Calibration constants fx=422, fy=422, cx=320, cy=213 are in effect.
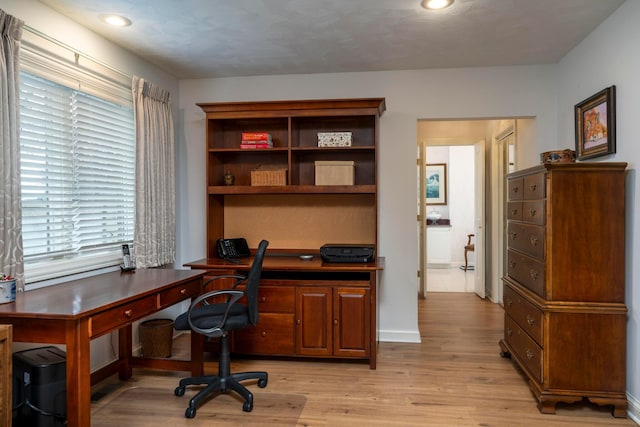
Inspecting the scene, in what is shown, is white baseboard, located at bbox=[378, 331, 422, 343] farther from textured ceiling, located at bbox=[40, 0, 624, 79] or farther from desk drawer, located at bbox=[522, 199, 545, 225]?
textured ceiling, located at bbox=[40, 0, 624, 79]

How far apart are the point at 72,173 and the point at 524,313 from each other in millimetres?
3228

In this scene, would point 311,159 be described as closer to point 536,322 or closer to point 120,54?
point 120,54

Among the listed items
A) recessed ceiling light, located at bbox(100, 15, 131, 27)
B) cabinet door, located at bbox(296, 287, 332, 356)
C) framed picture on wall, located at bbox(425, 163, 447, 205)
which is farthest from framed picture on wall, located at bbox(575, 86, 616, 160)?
framed picture on wall, located at bbox(425, 163, 447, 205)

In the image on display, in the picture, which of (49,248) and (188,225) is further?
(188,225)

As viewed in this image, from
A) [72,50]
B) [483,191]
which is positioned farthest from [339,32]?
[483,191]

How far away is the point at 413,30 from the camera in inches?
117

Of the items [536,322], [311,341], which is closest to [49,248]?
[311,341]

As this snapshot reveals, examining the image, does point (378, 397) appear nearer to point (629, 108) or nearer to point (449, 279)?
point (629, 108)

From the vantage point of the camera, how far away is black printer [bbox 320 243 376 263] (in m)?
3.42

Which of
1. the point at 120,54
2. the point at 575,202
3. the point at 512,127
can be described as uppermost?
the point at 120,54

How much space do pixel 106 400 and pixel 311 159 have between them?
8.20ft

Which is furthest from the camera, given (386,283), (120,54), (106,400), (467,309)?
(467,309)

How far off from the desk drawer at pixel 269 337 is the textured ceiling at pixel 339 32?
214 centimetres

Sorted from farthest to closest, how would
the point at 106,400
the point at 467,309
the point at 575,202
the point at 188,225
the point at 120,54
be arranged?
1. the point at 467,309
2. the point at 188,225
3. the point at 120,54
4. the point at 106,400
5. the point at 575,202
